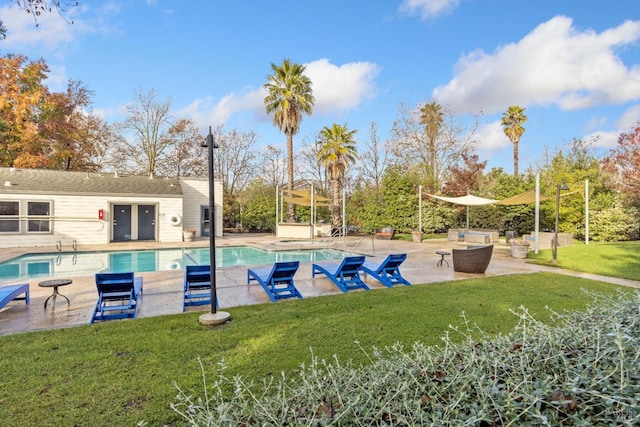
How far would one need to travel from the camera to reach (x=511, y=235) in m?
17.5

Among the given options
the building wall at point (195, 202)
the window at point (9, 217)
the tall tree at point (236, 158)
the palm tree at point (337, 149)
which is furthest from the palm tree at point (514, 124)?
the window at point (9, 217)

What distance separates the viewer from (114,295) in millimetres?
5703

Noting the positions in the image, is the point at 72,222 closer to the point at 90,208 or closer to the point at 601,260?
the point at 90,208

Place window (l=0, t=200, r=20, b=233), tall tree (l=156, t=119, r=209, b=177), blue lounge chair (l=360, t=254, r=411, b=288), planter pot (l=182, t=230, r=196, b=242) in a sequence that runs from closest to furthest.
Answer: blue lounge chair (l=360, t=254, r=411, b=288) → window (l=0, t=200, r=20, b=233) → planter pot (l=182, t=230, r=196, b=242) → tall tree (l=156, t=119, r=209, b=177)

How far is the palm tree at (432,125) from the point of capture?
27.9m

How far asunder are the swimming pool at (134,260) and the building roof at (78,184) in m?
4.16

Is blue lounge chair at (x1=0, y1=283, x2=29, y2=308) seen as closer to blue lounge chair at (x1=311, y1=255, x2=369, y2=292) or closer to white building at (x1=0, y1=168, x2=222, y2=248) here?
blue lounge chair at (x1=311, y1=255, x2=369, y2=292)

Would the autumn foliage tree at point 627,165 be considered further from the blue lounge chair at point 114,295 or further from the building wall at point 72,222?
the building wall at point 72,222

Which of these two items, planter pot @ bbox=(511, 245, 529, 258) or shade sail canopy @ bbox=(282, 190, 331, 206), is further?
shade sail canopy @ bbox=(282, 190, 331, 206)

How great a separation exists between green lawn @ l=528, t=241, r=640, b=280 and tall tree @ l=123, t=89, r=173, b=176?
91.9 ft

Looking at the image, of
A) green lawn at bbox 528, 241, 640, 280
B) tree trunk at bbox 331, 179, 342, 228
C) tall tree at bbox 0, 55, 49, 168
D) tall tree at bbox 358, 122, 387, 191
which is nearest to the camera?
green lawn at bbox 528, 241, 640, 280

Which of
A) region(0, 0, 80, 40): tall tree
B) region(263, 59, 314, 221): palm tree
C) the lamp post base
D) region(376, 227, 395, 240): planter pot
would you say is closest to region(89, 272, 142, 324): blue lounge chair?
the lamp post base

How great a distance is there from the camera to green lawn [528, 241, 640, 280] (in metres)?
9.58

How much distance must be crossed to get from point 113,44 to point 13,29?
10.0 m
